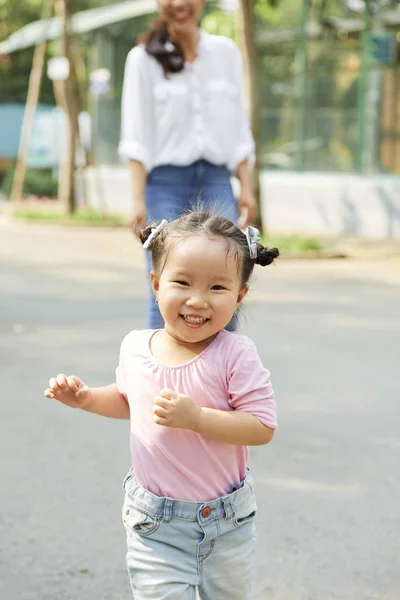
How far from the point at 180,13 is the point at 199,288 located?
266 cm

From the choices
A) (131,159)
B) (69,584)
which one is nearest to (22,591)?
(69,584)

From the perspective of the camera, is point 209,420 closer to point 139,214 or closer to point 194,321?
point 194,321

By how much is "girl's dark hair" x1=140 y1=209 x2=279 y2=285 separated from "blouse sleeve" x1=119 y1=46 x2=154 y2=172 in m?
2.33

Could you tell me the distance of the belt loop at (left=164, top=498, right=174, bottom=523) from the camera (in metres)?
2.59

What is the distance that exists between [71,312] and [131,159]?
3.83 meters

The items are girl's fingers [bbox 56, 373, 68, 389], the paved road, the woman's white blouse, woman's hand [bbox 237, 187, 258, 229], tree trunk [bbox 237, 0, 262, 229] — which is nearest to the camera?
girl's fingers [bbox 56, 373, 68, 389]

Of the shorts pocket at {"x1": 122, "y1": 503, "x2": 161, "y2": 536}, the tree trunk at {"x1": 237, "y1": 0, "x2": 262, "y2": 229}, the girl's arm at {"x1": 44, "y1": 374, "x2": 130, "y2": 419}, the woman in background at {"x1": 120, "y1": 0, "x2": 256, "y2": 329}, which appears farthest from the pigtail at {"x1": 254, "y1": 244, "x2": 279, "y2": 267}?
the tree trunk at {"x1": 237, "y1": 0, "x2": 262, "y2": 229}

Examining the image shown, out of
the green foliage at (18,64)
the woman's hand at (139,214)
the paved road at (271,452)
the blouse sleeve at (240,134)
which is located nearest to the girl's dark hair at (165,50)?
the blouse sleeve at (240,134)

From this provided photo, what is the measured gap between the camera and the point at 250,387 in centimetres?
259

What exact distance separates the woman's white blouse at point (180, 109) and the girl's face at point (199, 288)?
2.45 metres

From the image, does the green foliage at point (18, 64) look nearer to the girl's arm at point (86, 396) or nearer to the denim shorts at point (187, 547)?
the girl's arm at point (86, 396)

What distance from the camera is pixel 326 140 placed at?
16.3 metres

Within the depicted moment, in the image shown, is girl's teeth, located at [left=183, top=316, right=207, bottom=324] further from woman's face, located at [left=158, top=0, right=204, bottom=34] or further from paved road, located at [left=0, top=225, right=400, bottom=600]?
woman's face, located at [left=158, top=0, right=204, bottom=34]

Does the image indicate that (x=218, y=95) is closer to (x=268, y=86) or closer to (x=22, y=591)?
(x=22, y=591)
